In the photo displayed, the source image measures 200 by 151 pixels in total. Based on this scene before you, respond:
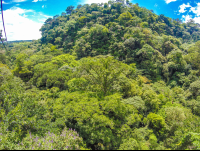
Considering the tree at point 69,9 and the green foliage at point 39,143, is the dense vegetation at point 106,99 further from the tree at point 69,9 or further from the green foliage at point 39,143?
the tree at point 69,9

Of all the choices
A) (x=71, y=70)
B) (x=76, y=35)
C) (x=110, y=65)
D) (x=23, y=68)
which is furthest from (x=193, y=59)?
(x=23, y=68)

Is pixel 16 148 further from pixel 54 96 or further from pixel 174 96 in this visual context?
pixel 174 96

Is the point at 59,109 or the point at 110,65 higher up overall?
the point at 110,65

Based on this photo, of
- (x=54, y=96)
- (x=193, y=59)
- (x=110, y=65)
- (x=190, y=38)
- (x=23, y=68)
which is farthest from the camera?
(x=190, y=38)

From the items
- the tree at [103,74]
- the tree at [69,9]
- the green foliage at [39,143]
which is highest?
the tree at [69,9]

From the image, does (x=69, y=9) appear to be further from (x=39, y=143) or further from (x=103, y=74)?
(x=39, y=143)

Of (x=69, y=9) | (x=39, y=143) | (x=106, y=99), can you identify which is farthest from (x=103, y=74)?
(x=69, y=9)

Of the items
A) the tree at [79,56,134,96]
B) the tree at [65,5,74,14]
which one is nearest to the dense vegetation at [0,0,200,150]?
the tree at [79,56,134,96]

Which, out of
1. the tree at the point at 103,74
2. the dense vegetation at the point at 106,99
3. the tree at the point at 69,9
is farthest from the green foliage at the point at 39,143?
the tree at the point at 69,9
